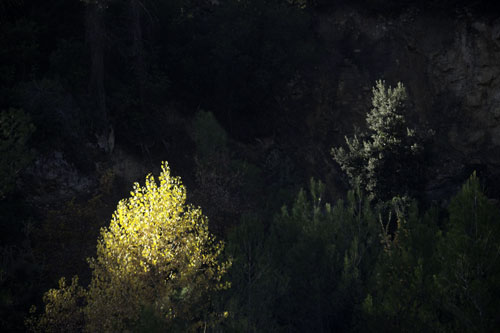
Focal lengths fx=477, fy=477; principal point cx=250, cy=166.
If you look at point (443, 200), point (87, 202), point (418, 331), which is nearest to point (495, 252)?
point (418, 331)

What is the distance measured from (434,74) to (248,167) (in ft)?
44.7

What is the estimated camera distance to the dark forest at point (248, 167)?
1260 cm

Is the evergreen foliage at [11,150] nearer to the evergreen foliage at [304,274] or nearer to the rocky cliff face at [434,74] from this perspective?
the evergreen foliage at [304,274]

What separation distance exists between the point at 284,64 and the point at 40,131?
14795 millimetres

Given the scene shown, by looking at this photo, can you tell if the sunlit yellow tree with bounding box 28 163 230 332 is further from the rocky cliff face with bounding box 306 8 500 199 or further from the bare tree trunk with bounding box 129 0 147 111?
the rocky cliff face with bounding box 306 8 500 199

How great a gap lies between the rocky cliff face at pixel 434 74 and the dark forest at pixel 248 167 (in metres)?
0.11

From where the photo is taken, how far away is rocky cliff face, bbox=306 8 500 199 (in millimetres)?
27844

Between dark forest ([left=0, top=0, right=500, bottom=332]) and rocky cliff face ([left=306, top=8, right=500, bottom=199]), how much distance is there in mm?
105

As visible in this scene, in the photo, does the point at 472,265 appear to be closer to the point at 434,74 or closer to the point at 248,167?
the point at 248,167

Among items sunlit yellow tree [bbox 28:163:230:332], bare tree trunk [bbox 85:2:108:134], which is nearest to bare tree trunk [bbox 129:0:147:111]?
bare tree trunk [bbox 85:2:108:134]

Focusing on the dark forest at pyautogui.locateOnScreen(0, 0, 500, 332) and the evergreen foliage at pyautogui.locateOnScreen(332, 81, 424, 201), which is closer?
the dark forest at pyautogui.locateOnScreen(0, 0, 500, 332)

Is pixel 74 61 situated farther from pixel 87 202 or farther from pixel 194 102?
pixel 194 102

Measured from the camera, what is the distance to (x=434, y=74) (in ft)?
98.3

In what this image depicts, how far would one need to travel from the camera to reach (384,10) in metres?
31.5
